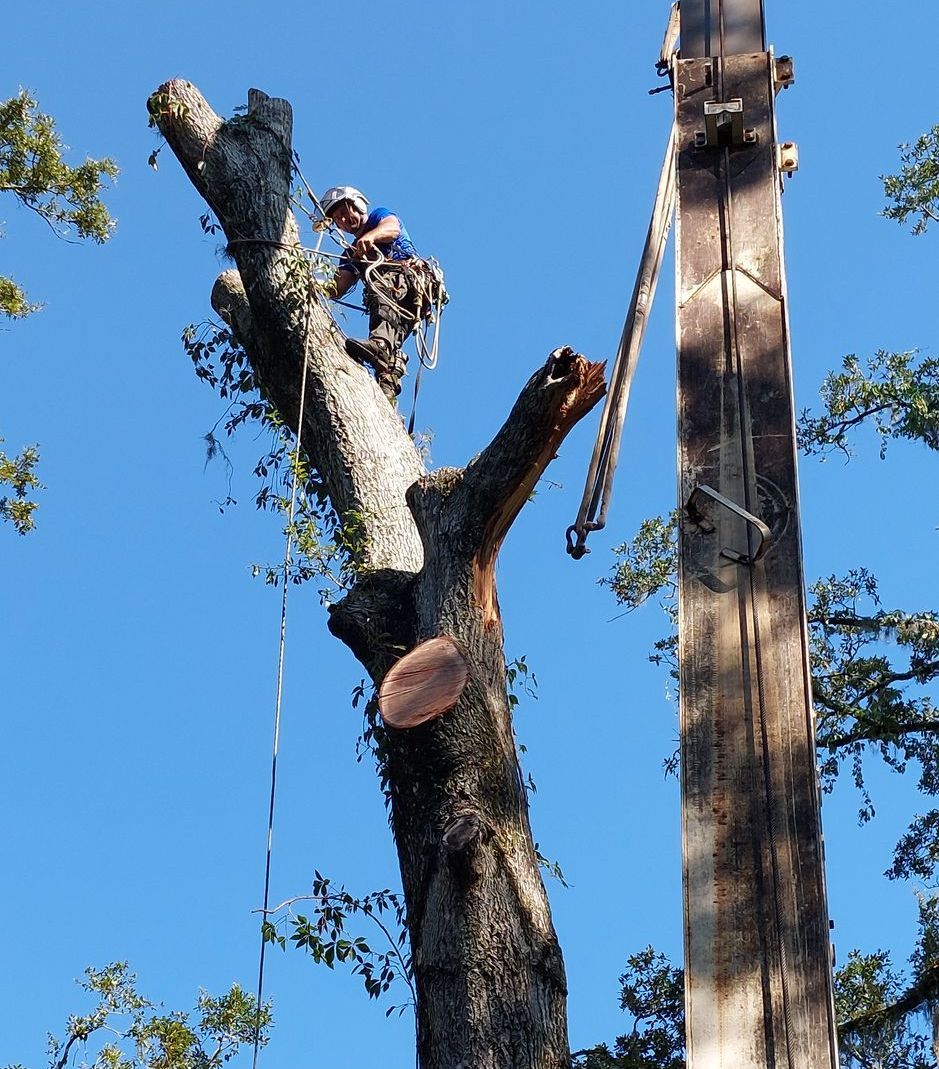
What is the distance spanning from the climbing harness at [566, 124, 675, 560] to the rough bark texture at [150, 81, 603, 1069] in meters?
0.82

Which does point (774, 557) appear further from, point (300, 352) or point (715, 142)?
point (300, 352)

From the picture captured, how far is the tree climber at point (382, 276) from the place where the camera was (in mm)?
6711

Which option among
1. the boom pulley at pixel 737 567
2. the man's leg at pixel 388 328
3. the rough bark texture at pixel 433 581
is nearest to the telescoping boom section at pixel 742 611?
the boom pulley at pixel 737 567

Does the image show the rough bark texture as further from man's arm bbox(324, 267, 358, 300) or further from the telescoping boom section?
the telescoping boom section

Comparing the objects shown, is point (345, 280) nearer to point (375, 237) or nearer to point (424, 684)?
point (375, 237)

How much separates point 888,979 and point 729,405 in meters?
5.20

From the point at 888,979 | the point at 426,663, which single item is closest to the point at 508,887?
the point at 426,663

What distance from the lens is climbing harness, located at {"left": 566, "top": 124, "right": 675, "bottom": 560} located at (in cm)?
353

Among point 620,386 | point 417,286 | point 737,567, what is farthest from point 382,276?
point 737,567

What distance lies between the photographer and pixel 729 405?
10.5 feet

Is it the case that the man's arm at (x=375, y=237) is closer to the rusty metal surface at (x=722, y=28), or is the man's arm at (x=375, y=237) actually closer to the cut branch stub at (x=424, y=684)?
the cut branch stub at (x=424, y=684)

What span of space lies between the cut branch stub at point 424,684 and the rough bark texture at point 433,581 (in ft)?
0.14

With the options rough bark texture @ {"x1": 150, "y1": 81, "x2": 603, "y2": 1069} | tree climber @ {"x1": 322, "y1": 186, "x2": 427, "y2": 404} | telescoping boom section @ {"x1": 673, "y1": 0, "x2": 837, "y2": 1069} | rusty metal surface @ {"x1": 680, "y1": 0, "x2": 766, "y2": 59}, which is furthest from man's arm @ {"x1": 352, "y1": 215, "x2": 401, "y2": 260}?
telescoping boom section @ {"x1": 673, "y1": 0, "x2": 837, "y2": 1069}

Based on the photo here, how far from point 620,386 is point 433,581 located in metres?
1.49
